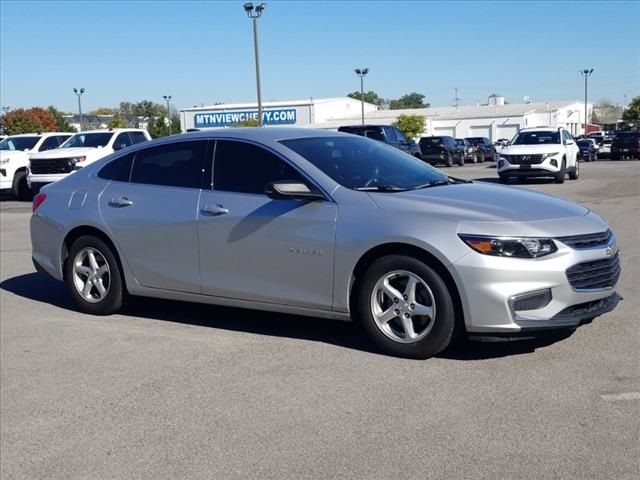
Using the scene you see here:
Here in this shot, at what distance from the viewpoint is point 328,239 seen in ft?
18.3

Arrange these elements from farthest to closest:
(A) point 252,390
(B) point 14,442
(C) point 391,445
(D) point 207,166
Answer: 1. (D) point 207,166
2. (A) point 252,390
3. (B) point 14,442
4. (C) point 391,445

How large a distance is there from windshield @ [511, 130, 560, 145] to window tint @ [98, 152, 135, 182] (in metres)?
19.1

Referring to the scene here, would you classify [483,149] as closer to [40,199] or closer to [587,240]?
[40,199]

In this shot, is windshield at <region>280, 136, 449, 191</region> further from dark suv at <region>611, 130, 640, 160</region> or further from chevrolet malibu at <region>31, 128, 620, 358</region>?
dark suv at <region>611, 130, 640, 160</region>

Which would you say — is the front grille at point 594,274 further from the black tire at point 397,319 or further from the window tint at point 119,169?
the window tint at point 119,169

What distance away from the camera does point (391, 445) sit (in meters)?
4.02

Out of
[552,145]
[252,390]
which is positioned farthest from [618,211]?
[252,390]

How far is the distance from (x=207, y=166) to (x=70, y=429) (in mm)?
2629

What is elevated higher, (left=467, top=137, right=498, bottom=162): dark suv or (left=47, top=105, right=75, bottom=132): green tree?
(left=47, top=105, right=75, bottom=132): green tree

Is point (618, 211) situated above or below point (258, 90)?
below

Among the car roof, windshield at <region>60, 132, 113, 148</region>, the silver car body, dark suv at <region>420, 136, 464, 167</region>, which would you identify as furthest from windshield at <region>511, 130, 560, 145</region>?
the silver car body

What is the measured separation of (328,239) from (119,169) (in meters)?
2.45

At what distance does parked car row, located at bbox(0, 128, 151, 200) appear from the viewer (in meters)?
19.0

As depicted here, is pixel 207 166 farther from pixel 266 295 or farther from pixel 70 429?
pixel 70 429
